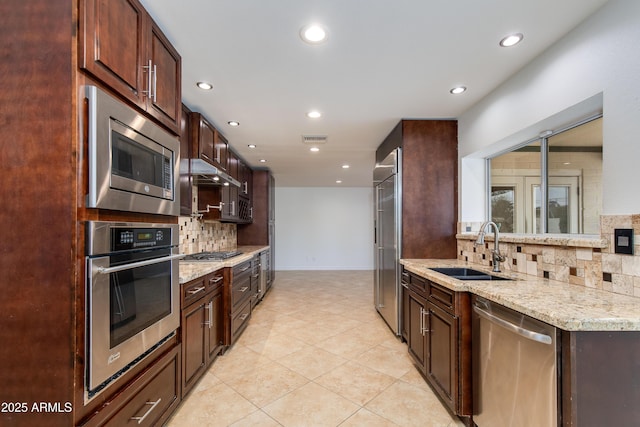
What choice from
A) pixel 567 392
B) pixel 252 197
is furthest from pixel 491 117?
pixel 252 197

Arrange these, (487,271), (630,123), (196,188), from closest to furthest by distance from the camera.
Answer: (630,123) < (487,271) < (196,188)

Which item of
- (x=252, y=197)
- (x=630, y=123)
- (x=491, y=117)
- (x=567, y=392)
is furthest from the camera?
(x=252, y=197)

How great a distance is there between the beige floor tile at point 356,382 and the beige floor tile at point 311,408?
8 centimetres

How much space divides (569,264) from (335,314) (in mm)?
2846

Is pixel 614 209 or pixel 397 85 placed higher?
pixel 397 85

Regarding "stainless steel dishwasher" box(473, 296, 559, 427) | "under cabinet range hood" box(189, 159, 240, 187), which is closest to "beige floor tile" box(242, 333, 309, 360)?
"stainless steel dishwasher" box(473, 296, 559, 427)

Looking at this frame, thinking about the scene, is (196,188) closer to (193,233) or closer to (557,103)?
(193,233)

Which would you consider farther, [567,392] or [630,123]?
[630,123]

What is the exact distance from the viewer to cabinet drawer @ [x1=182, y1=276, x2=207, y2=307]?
6.33 feet

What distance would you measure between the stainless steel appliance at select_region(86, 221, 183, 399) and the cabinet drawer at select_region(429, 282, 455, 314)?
172 cm

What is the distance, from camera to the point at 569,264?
1724mm

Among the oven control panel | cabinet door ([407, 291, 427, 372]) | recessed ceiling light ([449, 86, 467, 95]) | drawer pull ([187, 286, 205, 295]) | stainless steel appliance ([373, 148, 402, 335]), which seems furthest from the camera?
stainless steel appliance ([373, 148, 402, 335])

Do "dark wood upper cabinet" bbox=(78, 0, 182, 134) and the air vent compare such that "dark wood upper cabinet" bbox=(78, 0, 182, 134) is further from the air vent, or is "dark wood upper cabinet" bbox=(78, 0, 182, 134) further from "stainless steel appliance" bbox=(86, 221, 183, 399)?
the air vent

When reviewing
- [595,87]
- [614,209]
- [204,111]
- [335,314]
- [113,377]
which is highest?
[204,111]
